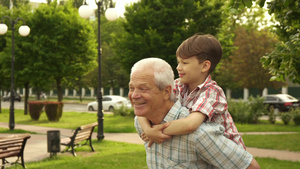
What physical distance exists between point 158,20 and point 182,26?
1.57 metres

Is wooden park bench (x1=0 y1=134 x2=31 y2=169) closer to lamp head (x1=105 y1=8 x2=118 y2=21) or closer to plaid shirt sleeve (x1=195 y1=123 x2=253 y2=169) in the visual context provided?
lamp head (x1=105 y1=8 x2=118 y2=21)

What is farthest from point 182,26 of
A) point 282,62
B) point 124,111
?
point 282,62

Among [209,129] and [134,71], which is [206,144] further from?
[134,71]

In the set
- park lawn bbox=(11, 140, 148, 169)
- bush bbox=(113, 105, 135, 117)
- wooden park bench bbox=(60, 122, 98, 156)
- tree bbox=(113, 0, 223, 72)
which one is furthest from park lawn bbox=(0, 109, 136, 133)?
wooden park bench bbox=(60, 122, 98, 156)

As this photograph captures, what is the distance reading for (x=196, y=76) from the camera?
2.42 m

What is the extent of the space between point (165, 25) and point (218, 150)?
24.0 meters

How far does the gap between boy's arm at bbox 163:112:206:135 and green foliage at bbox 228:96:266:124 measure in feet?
65.3

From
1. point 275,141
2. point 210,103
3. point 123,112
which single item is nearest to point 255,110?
point 275,141

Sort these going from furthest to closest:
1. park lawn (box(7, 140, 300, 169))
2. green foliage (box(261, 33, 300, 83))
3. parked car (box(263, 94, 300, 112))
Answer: parked car (box(263, 94, 300, 112)) < park lawn (box(7, 140, 300, 169)) < green foliage (box(261, 33, 300, 83))

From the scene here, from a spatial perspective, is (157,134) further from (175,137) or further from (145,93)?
(145,93)

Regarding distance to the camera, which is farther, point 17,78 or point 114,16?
point 17,78

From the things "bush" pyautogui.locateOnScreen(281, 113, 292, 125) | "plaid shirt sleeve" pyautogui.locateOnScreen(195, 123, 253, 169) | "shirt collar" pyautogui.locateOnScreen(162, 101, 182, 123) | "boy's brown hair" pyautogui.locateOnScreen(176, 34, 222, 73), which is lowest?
"bush" pyautogui.locateOnScreen(281, 113, 292, 125)

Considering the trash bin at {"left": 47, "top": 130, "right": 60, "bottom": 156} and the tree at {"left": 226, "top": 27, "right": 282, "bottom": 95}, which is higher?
the tree at {"left": 226, "top": 27, "right": 282, "bottom": 95}

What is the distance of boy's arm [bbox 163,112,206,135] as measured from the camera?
2.12 meters
